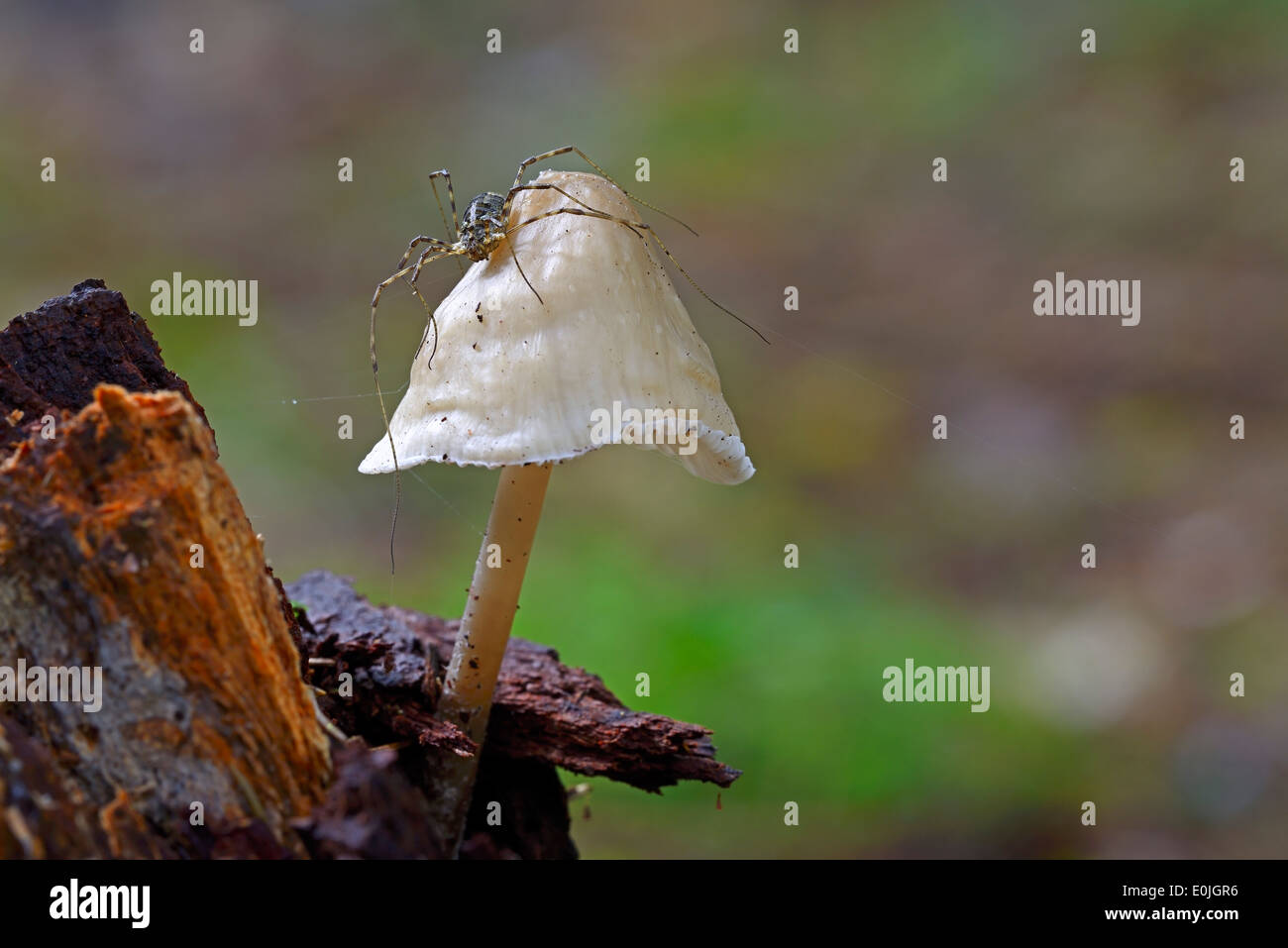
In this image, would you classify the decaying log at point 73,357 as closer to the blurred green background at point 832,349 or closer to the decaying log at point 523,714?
the decaying log at point 523,714

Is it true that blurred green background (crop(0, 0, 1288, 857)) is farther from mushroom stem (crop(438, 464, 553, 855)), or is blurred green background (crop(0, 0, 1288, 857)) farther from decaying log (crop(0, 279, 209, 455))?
decaying log (crop(0, 279, 209, 455))

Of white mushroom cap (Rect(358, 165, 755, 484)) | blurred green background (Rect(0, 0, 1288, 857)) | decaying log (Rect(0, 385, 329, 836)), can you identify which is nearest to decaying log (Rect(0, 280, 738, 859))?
decaying log (Rect(0, 385, 329, 836))

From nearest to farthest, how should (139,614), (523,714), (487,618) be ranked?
(139,614) → (487,618) → (523,714)

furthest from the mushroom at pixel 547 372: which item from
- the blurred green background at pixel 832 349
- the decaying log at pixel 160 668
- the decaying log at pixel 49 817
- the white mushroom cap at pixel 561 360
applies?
the blurred green background at pixel 832 349

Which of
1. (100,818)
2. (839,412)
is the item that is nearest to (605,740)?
(100,818)

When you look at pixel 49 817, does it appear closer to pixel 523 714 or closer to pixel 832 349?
pixel 523 714

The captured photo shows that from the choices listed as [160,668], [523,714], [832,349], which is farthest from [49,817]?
[832,349]
